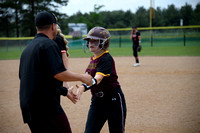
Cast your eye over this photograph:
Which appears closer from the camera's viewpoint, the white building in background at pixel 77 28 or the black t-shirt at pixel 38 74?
the black t-shirt at pixel 38 74

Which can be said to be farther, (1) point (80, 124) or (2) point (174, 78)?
(2) point (174, 78)

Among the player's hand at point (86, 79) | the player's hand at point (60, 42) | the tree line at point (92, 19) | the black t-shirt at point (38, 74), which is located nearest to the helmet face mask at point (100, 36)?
the player's hand at point (86, 79)

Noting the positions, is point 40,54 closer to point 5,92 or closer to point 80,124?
point 80,124

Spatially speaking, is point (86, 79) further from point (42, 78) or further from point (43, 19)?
point (43, 19)

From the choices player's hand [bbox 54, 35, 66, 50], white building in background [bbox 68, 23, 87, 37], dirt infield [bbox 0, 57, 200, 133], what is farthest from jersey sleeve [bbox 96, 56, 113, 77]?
white building in background [bbox 68, 23, 87, 37]

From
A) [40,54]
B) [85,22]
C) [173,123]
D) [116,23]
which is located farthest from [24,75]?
[116,23]

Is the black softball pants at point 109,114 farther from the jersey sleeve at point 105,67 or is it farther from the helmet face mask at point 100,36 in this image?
the helmet face mask at point 100,36

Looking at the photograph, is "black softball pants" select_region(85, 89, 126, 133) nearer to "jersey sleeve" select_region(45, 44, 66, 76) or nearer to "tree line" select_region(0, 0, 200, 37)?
"jersey sleeve" select_region(45, 44, 66, 76)

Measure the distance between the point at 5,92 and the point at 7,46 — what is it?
2742 cm

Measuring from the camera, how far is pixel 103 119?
3365mm

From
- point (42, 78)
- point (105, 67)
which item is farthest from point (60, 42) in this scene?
point (42, 78)

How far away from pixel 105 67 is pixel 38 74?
1.08 m

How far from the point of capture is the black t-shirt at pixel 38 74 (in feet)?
7.54

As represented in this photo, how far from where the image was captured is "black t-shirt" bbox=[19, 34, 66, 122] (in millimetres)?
2297
